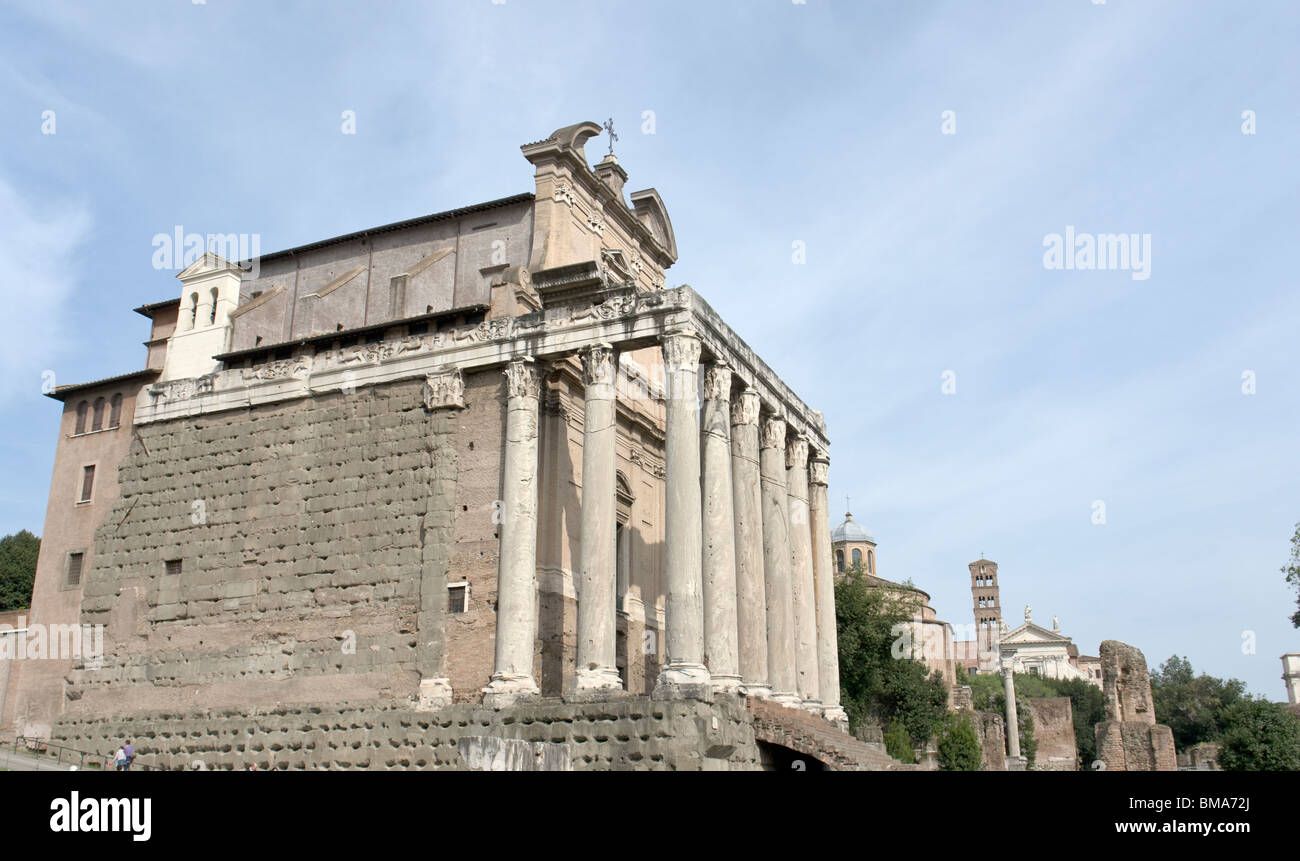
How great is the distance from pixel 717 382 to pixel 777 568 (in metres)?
5.15

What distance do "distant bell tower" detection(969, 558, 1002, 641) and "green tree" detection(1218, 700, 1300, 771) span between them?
77.4m

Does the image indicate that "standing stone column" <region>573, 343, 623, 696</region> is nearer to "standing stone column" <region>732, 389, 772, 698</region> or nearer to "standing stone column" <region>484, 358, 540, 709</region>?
"standing stone column" <region>484, 358, 540, 709</region>

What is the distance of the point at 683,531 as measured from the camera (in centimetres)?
2177

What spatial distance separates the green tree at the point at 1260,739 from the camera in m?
38.5

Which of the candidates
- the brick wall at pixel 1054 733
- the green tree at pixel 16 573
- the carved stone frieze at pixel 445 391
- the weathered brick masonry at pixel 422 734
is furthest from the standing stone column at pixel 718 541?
the brick wall at pixel 1054 733

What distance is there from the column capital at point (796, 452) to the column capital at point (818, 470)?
146 cm

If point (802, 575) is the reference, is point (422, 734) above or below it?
below

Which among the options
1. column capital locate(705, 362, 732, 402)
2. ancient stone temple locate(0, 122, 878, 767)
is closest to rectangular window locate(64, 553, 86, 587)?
ancient stone temple locate(0, 122, 878, 767)

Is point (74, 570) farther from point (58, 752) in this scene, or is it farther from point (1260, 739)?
point (1260, 739)

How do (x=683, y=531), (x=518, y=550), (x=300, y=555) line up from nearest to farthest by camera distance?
(x=683, y=531) → (x=518, y=550) → (x=300, y=555)

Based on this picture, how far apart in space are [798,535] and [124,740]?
16880 millimetres

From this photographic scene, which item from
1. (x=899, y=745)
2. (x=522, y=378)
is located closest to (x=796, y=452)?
(x=522, y=378)
